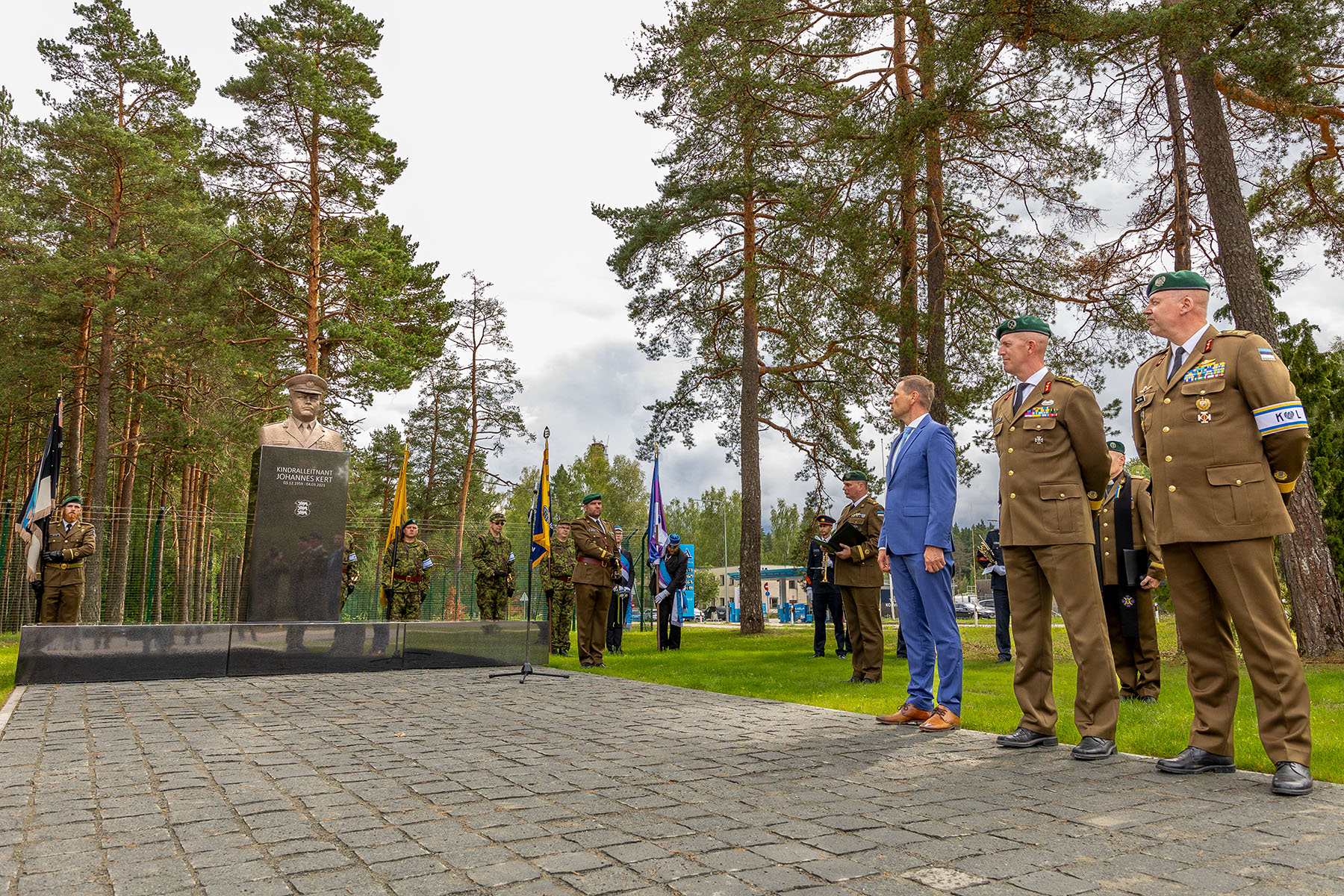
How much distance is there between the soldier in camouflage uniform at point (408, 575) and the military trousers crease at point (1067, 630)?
10572mm

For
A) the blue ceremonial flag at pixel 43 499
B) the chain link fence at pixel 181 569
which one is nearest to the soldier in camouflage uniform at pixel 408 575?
the chain link fence at pixel 181 569

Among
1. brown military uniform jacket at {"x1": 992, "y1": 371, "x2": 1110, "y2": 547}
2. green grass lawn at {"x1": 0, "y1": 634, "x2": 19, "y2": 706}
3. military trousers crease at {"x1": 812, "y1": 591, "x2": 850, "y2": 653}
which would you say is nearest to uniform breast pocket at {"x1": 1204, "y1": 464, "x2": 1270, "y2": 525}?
brown military uniform jacket at {"x1": 992, "y1": 371, "x2": 1110, "y2": 547}

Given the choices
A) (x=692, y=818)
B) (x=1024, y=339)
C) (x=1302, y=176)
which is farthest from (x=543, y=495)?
(x=1302, y=176)

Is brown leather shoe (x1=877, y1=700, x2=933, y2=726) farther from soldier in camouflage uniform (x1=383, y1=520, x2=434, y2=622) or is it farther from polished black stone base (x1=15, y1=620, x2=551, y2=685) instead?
soldier in camouflage uniform (x1=383, y1=520, x2=434, y2=622)

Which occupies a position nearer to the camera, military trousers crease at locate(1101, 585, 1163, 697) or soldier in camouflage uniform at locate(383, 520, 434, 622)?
military trousers crease at locate(1101, 585, 1163, 697)

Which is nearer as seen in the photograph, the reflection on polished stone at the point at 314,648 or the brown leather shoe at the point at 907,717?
the brown leather shoe at the point at 907,717

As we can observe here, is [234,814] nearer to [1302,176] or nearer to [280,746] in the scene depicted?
[280,746]

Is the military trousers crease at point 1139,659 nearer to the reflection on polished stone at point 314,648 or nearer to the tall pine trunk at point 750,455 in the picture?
the reflection on polished stone at point 314,648

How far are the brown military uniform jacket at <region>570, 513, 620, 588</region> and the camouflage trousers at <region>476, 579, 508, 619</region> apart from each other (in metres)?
3.76

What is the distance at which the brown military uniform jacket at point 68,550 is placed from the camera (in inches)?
450

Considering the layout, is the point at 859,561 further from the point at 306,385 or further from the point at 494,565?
the point at 494,565

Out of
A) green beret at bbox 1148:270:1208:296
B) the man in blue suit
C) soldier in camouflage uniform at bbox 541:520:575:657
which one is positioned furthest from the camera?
soldier in camouflage uniform at bbox 541:520:575:657

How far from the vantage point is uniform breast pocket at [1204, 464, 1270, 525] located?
3717 millimetres

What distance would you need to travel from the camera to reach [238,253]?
63.9ft
